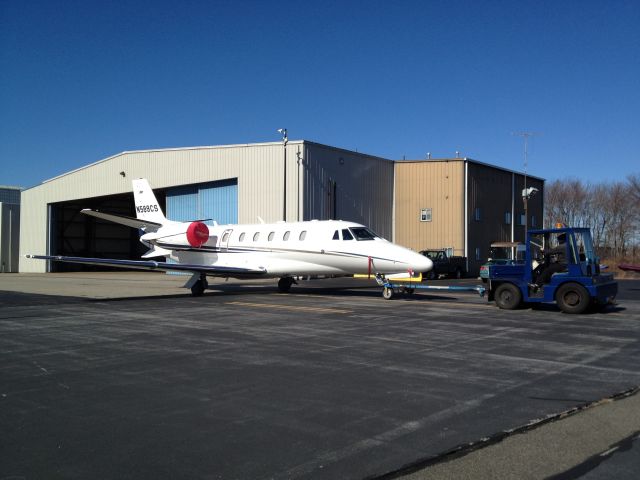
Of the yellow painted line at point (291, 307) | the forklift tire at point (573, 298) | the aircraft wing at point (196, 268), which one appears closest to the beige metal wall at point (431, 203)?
the aircraft wing at point (196, 268)

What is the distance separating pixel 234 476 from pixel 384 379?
134 inches

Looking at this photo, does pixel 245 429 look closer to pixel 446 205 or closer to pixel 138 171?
pixel 446 205

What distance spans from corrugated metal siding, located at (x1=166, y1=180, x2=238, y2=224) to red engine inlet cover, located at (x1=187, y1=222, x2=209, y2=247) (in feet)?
42.3

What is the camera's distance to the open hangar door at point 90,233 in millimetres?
54000

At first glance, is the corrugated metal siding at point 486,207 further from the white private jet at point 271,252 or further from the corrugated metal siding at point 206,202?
the white private jet at point 271,252

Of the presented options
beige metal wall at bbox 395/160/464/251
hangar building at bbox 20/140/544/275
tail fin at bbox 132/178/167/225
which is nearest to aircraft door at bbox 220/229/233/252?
tail fin at bbox 132/178/167/225

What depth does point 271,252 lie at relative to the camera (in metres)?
21.6

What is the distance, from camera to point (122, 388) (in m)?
6.76

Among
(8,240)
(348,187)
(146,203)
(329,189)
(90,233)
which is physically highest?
(348,187)

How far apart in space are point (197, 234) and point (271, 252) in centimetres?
408

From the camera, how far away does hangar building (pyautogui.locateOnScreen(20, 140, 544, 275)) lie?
1387 inches

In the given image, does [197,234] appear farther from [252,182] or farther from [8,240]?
[8,240]

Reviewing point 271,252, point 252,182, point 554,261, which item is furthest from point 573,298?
point 252,182

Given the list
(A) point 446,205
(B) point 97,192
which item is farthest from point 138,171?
(A) point 446,205
